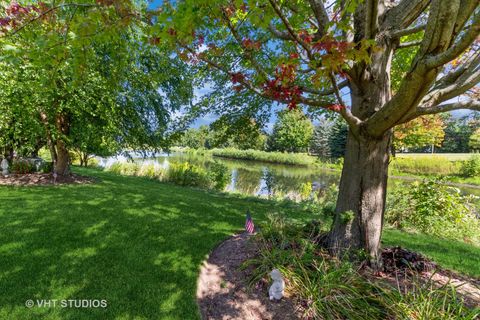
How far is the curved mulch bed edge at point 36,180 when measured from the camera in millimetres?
6449

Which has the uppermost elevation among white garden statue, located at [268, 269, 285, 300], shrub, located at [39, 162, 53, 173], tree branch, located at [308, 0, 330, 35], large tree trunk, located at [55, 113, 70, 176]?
tree branch, located at [308, 0, 330, 35]

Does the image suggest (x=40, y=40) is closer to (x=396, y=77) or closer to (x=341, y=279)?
(x=341, y=279)

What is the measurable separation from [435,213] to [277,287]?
18.7 feet

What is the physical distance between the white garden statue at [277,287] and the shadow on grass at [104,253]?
77cm

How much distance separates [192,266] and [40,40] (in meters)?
2.78

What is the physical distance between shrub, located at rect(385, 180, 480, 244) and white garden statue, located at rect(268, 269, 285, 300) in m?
5.28

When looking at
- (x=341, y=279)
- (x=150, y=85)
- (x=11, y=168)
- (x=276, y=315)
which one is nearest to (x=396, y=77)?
(x=341, y=279)

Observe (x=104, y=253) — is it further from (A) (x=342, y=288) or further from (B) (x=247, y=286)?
(A) (x=342, y=288)

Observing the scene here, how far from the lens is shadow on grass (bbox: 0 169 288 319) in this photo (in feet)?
7.32

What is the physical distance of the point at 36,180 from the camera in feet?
22.4

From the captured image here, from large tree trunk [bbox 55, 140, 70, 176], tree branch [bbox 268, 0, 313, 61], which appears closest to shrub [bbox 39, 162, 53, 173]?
large tree trunk [bbox 55, 140, 70, 176]

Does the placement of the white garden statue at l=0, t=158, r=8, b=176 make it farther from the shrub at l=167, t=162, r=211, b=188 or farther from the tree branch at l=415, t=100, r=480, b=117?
the tree branch at l=415, t=100, r=480, b=117

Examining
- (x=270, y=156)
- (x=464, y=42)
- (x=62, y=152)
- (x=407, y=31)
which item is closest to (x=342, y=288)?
(x=464, y=42)

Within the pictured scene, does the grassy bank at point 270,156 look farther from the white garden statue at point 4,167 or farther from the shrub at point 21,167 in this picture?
the white garden statue at point 4,167
